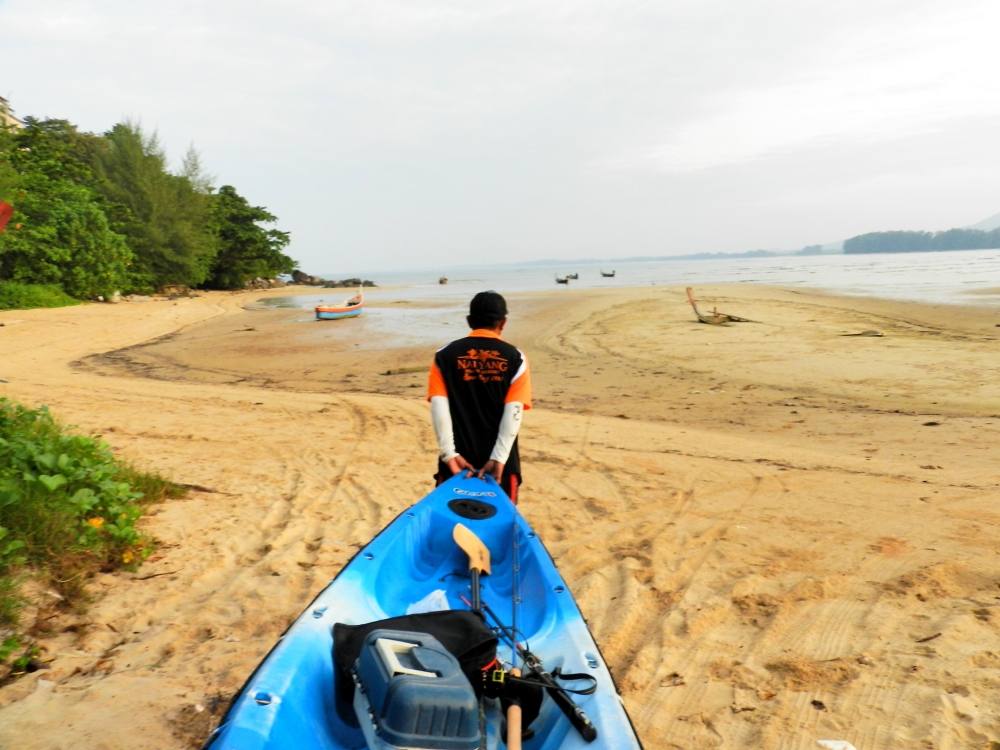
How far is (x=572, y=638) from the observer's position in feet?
9.14

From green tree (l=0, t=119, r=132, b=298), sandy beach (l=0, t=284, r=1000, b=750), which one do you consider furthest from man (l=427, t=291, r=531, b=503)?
green tree (l=0, t=119, r=132, b=298)

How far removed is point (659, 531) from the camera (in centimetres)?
537

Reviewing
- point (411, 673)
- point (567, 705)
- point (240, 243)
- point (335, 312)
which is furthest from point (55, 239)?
point (567, 705)

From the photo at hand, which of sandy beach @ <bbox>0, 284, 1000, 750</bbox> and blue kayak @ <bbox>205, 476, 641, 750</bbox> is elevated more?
blue kayak @ <bbox>205, 476, 641, 750</bbox>

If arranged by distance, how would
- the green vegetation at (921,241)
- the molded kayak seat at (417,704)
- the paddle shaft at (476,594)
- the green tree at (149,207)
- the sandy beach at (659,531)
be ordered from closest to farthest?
the molded kayak seat at (417,704) < the sandy beach at (659,531) < the paddle shaft at (476,594) < the green tree at (149,207) < the green vegetation at (921,241)

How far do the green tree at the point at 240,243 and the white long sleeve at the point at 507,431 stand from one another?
1756 inches

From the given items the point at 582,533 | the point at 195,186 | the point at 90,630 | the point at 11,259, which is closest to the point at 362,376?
the point at 582,533

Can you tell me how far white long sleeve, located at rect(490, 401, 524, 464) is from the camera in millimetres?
3988

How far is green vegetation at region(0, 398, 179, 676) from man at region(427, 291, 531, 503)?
2.19 metres

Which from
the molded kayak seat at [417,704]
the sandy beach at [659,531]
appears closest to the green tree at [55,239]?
the sandy beach at [659,531]

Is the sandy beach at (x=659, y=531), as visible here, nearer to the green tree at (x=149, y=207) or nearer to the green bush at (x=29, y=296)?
the green bush at (x=29, y=296)

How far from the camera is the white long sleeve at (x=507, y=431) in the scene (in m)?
3.99

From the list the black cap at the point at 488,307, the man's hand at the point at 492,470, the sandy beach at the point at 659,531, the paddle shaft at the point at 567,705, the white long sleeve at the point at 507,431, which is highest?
the black cap at the point at 488,307

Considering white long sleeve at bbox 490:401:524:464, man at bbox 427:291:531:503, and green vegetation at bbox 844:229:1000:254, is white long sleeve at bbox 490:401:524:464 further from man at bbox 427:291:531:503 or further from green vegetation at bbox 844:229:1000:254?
green vegetation at bbox 844:229:1000:254
